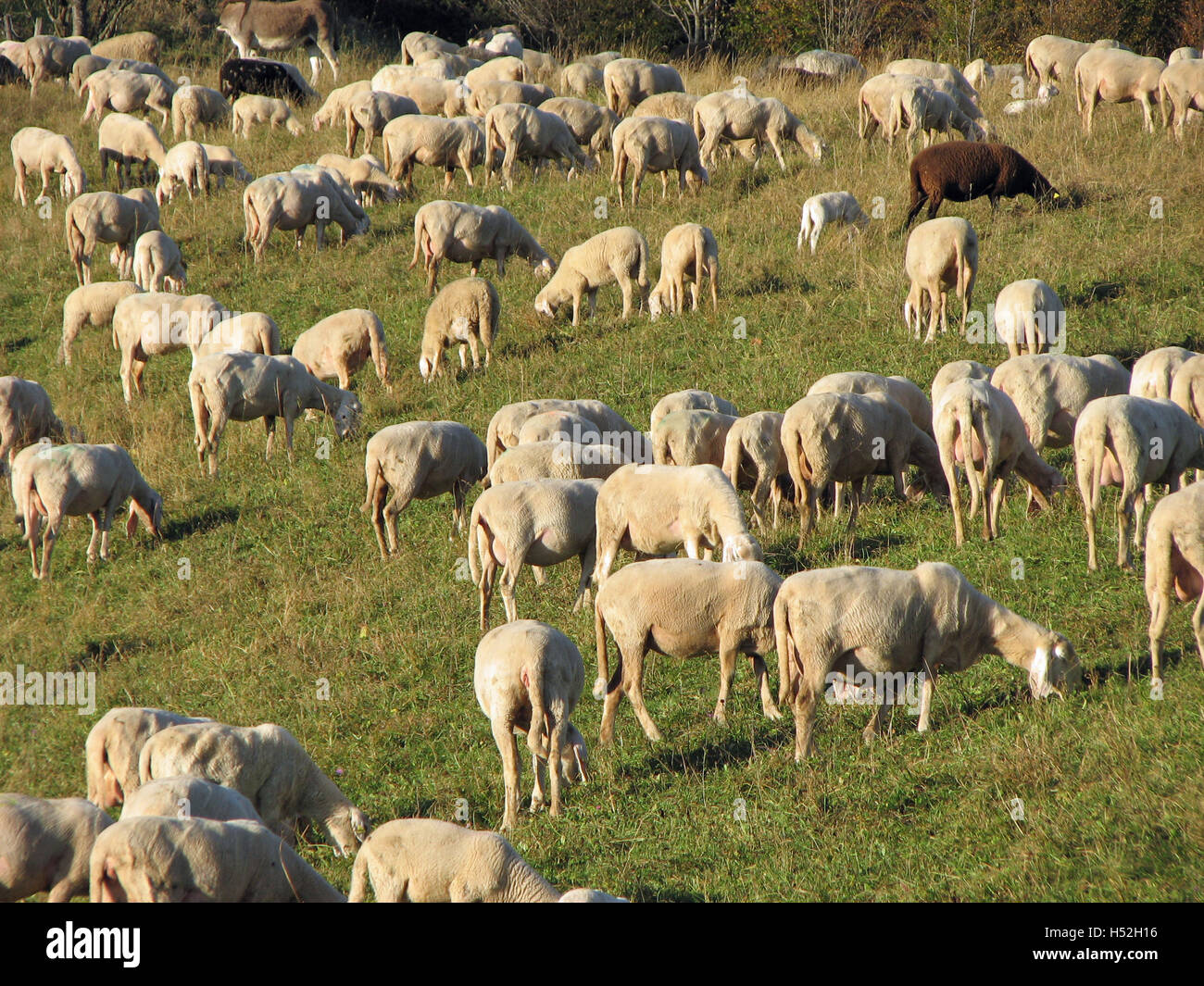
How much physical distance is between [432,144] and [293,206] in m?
3.76

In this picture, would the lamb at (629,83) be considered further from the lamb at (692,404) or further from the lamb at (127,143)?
the lamb at (692,404)

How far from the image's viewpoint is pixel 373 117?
28.0m

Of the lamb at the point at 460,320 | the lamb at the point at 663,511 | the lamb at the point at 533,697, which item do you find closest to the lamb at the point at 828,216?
the lamb at the point at 460,320

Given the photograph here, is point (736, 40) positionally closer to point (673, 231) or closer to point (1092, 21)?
point (1092, 21)

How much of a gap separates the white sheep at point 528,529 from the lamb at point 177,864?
14.8 feet

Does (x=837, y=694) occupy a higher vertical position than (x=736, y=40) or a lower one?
lower

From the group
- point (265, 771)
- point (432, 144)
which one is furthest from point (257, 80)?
point (265, 771)

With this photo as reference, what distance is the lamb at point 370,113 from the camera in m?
28.0

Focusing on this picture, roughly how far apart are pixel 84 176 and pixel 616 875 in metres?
23.9

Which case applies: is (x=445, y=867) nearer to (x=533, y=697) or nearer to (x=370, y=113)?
(x=533, y=697)

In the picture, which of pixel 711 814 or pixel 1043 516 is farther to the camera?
pixel 1043 516

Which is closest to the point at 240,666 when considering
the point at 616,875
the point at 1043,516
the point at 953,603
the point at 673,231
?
the point at 616,875

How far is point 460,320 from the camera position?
59.5 ft

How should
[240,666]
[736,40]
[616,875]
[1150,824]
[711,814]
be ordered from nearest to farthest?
[1150,824]
[616,875]
[711,814]
[240,666]
[736,40]
